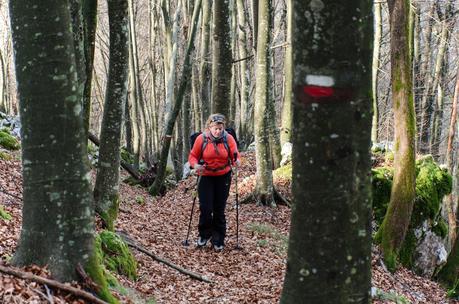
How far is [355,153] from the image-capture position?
2941mm

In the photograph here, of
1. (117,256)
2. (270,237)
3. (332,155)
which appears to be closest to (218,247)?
(270,237)

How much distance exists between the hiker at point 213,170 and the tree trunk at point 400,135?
331 cm

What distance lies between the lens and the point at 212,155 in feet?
27.9

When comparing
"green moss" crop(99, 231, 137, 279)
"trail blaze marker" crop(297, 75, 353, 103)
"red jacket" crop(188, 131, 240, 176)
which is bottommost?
"green moss" crop(99, 231, 137, 279)

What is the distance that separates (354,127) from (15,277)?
114 inches

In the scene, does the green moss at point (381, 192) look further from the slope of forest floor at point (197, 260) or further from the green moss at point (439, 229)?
the slope of forest floor at point (197, 260)

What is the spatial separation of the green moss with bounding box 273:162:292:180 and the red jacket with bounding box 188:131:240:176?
553cm

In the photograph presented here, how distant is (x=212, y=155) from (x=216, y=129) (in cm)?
45

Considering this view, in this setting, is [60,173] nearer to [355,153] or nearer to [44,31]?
[44,31]

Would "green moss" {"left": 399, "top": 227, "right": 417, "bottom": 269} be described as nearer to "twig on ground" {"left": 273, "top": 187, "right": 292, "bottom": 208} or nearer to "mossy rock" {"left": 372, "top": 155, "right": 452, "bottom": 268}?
"mossy rock" {"left": 372, "top": 155, "right": 452, "bottom": 268}

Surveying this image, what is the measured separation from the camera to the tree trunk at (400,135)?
356 inches

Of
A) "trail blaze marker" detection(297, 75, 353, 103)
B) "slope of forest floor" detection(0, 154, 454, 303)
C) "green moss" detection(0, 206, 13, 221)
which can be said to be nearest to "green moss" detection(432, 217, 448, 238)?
"slope of forest floor" detection(0, 154, 454, 303)

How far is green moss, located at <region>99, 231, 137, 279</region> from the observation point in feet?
20.1

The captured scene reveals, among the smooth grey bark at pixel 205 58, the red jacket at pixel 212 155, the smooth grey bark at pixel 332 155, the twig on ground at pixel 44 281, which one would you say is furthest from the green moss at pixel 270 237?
the smooth grey bark at pixel 205 58
